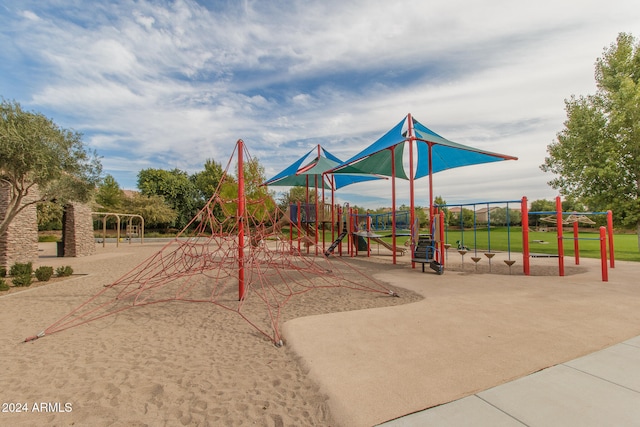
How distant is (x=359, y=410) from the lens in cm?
236

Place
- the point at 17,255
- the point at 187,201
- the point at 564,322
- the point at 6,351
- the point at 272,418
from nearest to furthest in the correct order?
1. the point at 272,418
2. the point at 6,351
3. the point at 564,322
4. the point at 17,255
5. the point at 187,201

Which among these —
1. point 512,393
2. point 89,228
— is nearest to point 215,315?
point 512,393

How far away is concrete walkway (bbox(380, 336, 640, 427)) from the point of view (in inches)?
83.7

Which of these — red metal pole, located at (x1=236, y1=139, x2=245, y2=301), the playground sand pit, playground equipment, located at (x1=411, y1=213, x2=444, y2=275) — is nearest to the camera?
the playground sand pit

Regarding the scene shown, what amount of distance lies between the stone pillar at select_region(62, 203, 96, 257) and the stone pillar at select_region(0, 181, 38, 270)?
2812 millimetres

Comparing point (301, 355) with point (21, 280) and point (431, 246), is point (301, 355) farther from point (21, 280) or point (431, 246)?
point (21, 280)

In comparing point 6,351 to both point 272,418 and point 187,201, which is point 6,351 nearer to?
point 272,418

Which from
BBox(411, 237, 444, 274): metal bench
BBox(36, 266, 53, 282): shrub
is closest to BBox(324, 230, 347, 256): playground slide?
BBox(411, 237, 444, 274): metal bench

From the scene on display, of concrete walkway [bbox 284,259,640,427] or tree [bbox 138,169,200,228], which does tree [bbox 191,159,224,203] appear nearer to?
tree [bbox 138,169,200,228]

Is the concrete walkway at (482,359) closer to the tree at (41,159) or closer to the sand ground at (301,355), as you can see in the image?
the sand ground at (301,355)

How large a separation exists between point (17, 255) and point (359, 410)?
592 inches

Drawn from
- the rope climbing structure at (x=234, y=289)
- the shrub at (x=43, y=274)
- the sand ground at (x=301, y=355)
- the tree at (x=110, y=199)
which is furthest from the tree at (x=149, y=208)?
the sand ground at (x=301, y=355)

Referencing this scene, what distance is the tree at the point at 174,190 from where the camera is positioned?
38656 millimetres

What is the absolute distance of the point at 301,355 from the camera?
Result: 3.48 meters
